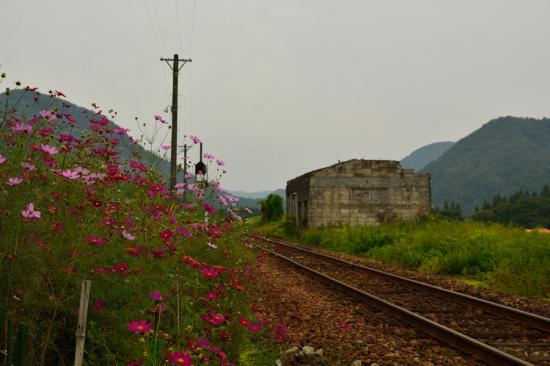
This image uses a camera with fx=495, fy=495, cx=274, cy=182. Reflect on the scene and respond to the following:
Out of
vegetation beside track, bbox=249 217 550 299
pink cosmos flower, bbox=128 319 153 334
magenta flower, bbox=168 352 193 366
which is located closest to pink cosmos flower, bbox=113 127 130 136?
pink cosmos flower, bbox=128 319 153 334

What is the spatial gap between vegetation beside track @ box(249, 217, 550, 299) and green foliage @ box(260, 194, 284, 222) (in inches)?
1258

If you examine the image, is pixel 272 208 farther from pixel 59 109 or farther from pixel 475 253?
pixel 59 109

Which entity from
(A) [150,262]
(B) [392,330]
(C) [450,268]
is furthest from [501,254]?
(A) [150,262]

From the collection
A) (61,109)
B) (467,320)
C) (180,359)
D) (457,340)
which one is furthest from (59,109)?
(467,320)

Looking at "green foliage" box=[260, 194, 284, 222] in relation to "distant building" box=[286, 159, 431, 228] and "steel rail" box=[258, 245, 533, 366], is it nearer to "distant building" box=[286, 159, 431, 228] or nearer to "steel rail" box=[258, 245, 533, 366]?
"distant building" box=[286, 159, 431, 228]

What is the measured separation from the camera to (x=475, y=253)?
13055 millimetres

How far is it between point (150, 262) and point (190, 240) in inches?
95.8

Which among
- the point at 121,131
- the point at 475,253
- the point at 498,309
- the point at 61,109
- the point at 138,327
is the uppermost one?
the point at 61,109

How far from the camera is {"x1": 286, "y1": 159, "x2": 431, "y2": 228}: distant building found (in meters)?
30.6

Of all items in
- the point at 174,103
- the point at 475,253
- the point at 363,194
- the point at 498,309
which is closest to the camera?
the point at 498,309

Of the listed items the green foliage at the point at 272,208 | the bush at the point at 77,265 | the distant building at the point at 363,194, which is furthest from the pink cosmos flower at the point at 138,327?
the green foliage at the point at 272,208

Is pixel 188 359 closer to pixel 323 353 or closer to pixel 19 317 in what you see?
pixel 19 317

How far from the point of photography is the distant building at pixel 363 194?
30.6m

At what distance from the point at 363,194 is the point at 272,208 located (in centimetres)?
2262
